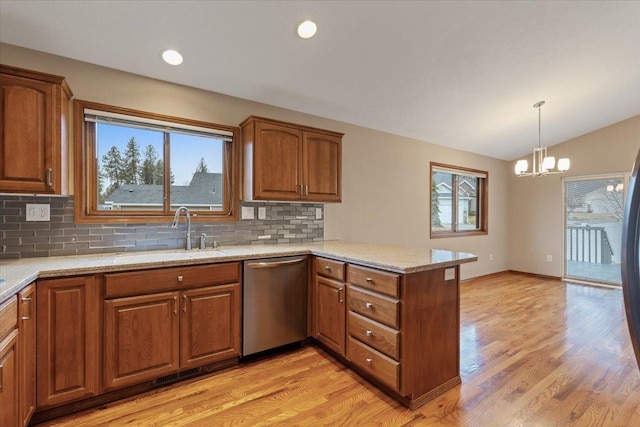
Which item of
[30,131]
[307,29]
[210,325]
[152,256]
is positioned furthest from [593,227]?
[30,131]

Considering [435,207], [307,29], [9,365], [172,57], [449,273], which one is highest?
[307,29]

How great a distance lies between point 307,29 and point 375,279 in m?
1.82

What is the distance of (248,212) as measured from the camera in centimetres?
308

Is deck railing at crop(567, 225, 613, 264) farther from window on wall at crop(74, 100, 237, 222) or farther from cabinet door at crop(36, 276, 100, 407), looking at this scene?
cabinet door at crop(36, 276, 100, 407)

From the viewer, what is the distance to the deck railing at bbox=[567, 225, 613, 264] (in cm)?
503

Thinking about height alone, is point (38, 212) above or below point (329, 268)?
above

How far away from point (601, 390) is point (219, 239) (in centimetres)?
313

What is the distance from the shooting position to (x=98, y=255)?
2.37 metres

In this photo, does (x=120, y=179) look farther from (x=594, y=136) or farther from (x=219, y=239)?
(x=594, y=136)

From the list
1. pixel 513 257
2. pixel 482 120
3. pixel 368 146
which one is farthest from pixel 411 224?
pixel 513 257

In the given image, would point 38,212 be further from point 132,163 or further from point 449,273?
point 449,273

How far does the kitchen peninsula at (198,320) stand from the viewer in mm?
1822

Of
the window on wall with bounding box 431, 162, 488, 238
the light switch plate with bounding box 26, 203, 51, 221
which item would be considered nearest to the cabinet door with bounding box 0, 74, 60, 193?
the light switch plate with bounding box 26, 203, 51, 221

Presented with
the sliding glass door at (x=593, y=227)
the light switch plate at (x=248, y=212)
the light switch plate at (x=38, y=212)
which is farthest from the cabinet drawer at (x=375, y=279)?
the sliding glass door at (x=593, y=227)
